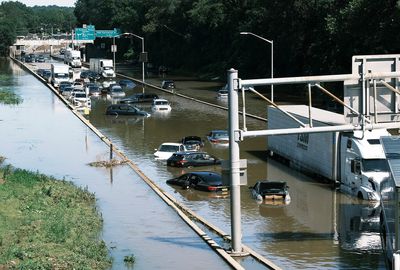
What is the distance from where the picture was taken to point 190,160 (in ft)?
145

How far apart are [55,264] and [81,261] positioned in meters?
0.91

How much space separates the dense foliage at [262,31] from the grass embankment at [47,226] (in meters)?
41.8

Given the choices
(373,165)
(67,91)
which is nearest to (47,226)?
(373,165)

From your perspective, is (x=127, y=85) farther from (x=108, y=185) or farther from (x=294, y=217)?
(x=294, y=217)

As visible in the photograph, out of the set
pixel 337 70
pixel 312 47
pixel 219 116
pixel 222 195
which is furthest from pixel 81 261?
pixel 312 47

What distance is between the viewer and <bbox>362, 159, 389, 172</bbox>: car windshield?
3381 cm

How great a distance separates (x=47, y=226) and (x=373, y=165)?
48.4 ft

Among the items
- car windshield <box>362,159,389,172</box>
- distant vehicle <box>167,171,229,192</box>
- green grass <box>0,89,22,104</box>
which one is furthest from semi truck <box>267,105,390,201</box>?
green grass <box>0,89,22,104</box>

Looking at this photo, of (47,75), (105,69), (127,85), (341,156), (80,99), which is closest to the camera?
(341,156)

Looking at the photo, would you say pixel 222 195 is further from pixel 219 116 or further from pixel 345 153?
pixel 219 116

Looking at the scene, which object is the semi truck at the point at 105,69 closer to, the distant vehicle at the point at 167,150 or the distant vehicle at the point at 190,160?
the distant vehicle at the point at 167,150

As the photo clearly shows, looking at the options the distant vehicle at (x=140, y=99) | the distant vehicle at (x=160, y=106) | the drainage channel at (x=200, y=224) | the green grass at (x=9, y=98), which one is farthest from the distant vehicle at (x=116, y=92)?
the drainage channel at (x=200, y=224)

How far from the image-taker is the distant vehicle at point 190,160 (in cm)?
4417

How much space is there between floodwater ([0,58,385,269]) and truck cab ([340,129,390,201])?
2.06 ft
